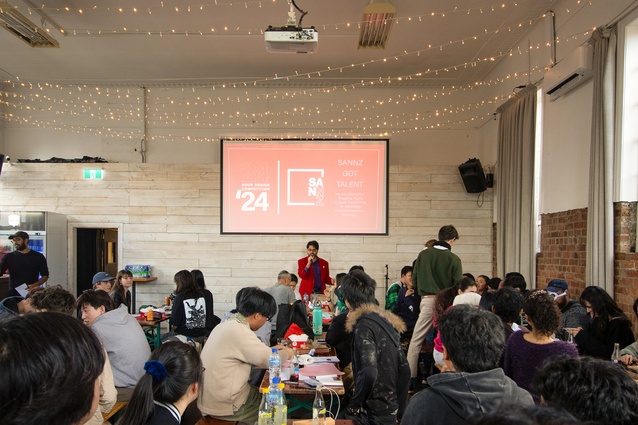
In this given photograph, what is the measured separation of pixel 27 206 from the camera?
363 inches

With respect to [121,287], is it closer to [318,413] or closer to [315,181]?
[315,181]

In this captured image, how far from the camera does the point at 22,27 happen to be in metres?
5.96

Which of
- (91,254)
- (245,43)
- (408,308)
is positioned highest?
(245,43)

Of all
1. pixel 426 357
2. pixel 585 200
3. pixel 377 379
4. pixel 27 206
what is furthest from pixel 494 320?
pixel 27 206

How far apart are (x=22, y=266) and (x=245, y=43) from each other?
15.4ft

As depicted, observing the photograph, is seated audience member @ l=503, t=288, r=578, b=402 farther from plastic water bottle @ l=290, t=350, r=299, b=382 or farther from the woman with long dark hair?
the woman with long dark hair

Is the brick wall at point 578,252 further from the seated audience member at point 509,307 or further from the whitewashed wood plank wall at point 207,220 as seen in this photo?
the whitewashed wood plank wall at point 207,220

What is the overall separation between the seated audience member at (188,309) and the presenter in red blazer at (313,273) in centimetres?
314

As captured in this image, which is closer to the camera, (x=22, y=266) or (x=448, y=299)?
(x=448, y=299)

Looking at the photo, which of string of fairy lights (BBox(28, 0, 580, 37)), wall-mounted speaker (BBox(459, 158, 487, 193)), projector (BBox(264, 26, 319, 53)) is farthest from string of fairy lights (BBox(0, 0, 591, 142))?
projector (BBox(264, 26, 319, 53))

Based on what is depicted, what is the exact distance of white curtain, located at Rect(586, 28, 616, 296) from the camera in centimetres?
475

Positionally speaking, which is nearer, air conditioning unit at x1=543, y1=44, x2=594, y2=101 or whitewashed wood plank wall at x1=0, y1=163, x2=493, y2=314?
air conditioning unit at x1=543, y1=44, x2=594, y2=101

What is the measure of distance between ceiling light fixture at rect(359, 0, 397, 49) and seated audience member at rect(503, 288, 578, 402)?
161 inches

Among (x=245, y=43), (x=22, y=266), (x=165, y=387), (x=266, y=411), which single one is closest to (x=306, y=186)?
(x=245, y=43)
